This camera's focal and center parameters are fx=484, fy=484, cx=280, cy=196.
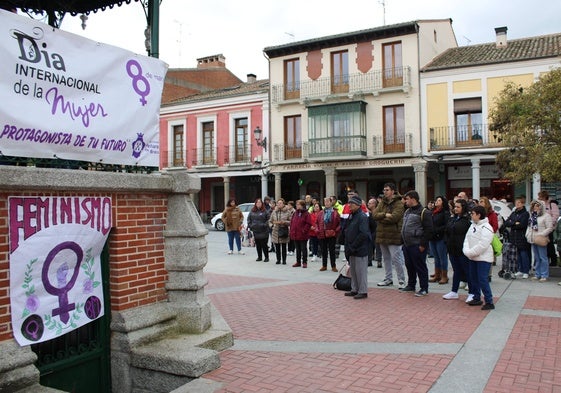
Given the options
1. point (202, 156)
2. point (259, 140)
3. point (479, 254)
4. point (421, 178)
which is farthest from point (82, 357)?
point (202, 156)

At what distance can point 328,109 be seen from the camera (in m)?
27.0

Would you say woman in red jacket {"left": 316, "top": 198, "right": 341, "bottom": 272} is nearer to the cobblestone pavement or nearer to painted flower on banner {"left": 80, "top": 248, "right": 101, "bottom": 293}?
the cobblestone pavement

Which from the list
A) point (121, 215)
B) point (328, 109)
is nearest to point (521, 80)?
point (328, 109)

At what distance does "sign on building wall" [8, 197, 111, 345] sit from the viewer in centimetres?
392

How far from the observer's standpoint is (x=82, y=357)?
4.56m

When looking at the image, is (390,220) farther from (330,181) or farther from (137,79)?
(330,181)

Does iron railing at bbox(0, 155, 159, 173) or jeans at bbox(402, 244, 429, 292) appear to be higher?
iron railing at bbox(0, 155, 159, 173)

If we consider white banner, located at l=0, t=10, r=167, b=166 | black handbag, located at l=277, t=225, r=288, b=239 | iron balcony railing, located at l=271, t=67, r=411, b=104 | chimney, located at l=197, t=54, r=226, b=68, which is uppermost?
chimney, located at l=197, t=54, r=226, b=68

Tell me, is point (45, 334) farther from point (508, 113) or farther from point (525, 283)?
point (508, 113)

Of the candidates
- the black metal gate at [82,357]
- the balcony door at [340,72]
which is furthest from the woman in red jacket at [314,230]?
the balcony door at [340,72]

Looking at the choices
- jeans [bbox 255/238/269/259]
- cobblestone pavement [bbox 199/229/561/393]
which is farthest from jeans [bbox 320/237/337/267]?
jeans [bbox 255/238/269/259]

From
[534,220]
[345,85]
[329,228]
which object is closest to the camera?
[534,220]

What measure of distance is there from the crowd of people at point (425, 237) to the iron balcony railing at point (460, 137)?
1343 cm

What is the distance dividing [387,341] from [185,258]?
2542 mm
